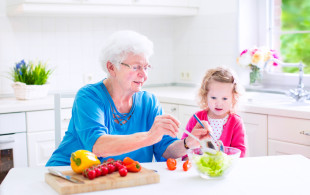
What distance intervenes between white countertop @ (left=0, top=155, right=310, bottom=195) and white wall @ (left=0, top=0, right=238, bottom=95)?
6.47 ft

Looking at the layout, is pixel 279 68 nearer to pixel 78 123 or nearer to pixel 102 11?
pixel 102 11

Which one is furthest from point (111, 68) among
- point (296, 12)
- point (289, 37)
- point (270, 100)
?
point (296, 12)

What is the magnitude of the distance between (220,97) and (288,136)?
0.61 metres

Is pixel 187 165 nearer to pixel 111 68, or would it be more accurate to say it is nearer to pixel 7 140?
pixel 111 68

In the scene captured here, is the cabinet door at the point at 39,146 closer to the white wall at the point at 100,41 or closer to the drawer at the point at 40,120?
→ the drawer at the point at 40,120

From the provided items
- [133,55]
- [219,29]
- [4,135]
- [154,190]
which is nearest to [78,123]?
[133,55]

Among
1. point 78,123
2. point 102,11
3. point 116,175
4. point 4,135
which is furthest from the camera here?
point 102,11

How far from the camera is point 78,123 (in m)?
2.00

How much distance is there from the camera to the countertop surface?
8.89 ft

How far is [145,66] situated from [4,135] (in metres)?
1.43

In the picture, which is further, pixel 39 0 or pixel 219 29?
pixel 219 29

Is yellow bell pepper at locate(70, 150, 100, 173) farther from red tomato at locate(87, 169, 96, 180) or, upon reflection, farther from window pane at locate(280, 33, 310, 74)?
window pane at locate(280, 33, 310, 74)

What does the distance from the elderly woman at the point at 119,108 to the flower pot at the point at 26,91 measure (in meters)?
1.32

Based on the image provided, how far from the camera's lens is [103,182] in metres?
1.49
